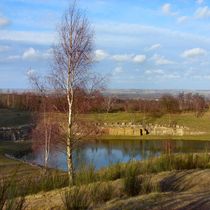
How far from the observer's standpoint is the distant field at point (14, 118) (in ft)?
237

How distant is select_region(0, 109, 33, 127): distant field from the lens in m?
72.2

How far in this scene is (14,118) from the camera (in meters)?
75.3

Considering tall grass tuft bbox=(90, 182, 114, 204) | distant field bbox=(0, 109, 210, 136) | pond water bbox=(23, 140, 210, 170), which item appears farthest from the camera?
distant field bbox=(0, 109, 210, 136)

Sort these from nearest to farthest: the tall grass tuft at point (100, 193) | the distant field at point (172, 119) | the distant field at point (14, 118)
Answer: the tall grass tuft at point (100, 193) < the distant field at point (172, 119) < the distant field at point (14, 118)

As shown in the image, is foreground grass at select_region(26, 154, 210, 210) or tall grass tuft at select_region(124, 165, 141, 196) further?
tall grass tuft at select_region(124, 165, 141, 196)

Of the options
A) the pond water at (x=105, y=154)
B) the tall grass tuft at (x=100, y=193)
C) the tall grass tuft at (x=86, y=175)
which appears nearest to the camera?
the tall grass tuft at (x=100, y=193)

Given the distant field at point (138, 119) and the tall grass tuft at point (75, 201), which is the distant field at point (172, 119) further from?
the tall grass tuft at point (75, 201)

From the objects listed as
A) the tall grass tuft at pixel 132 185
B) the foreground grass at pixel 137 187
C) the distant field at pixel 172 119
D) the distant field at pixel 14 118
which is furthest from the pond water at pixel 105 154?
the distant field at pixel 172 119

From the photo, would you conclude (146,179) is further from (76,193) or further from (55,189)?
(76,193)

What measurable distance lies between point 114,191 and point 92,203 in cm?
114

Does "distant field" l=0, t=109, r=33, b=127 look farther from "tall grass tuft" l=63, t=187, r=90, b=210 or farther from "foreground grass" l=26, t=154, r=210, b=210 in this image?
"tall grass tuft" l=63, t=187, r=90, b=210

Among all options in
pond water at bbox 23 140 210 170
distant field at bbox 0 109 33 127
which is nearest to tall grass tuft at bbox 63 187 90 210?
pond water at bbox 23 140 210 170

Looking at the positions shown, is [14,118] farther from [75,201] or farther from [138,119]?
[75,201]

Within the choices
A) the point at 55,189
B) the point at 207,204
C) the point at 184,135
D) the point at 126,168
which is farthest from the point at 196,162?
the point at 184,135
